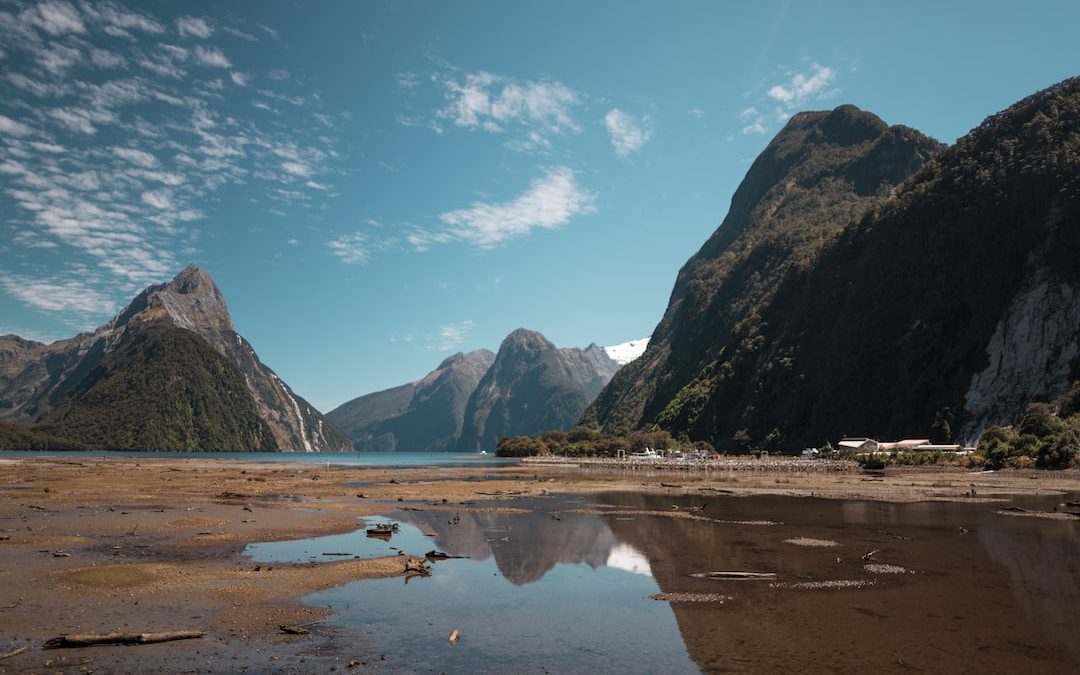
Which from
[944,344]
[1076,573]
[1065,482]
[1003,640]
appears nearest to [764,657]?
[1003,640]

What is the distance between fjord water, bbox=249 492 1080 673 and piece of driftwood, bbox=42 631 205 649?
4431 mm

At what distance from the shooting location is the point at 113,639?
618 inches

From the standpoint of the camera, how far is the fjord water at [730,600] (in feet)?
51.7

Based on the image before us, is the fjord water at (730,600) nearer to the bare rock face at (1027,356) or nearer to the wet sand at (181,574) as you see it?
the wet sand at (181,574)

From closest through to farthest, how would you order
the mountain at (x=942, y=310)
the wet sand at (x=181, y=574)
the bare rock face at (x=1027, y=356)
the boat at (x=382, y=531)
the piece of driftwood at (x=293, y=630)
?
the wet sand at (x=181, y=574), the piece of driftwood at (x=293, y=630), the boat at (x=382, y=531), the bare rock face at (x=1027, y=356), the mountain at (x=942, y=310)

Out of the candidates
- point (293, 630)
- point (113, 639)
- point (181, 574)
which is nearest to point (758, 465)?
point (181, 574)

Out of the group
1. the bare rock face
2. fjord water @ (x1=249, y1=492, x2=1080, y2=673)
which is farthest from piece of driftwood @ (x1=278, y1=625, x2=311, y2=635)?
the bare rock face

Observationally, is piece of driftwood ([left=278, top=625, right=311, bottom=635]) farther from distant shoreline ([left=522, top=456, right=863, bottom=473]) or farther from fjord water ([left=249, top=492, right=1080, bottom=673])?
distant shoreline ([left=522, top=456, right=863, bottom=473])

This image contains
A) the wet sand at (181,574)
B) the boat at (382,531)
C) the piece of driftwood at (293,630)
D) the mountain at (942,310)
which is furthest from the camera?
the mountain at (942,310)

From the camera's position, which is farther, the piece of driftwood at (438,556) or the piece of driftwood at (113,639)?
the piece of driftwood at (438,556)

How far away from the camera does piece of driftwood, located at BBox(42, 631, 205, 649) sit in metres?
15.2

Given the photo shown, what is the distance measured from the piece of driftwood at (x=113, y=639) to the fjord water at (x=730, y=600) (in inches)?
174

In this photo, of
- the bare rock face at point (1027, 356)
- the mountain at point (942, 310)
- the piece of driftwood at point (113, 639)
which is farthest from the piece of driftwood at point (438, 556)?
the mountain at point (942, 310)

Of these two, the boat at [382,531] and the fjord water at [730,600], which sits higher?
the boat at [382,531]
